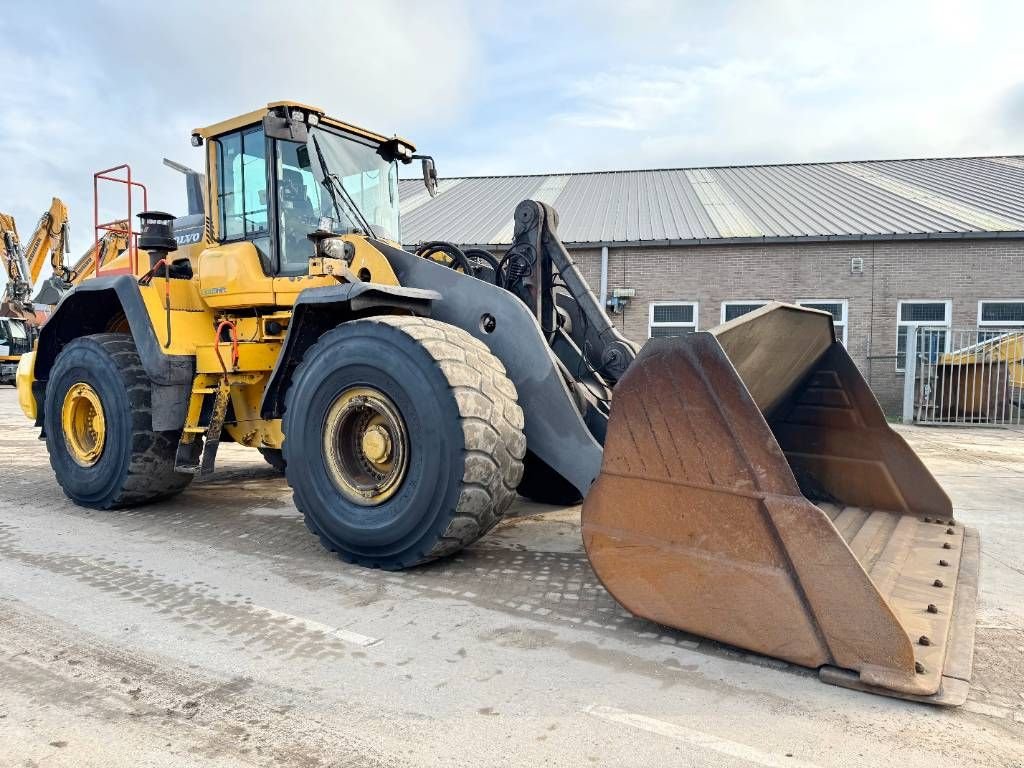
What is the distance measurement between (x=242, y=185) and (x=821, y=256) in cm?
1477

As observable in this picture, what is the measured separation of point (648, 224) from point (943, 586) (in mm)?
16130

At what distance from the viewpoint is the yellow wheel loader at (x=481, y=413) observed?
107 inches

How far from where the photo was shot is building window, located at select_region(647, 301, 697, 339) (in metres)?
17.5

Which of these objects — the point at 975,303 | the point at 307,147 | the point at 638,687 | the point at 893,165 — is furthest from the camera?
the point at 893,165

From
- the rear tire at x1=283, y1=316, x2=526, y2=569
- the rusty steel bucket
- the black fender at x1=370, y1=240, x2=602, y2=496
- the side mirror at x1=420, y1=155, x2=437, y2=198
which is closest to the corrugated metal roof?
the side mirror at x1=420, y1=155, x2=437, y2=198

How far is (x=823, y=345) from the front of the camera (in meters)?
4.22

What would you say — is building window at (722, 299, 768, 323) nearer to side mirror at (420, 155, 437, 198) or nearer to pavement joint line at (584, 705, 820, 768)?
side mirror at (420, 155, 437, 198)

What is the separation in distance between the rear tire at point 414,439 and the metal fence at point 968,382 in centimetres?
1310

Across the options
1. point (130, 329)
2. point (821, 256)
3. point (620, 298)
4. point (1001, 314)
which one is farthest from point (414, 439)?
point (1001, 314)

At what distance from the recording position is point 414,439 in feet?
12.1

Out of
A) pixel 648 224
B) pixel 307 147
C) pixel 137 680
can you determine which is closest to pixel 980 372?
pixel 648 224

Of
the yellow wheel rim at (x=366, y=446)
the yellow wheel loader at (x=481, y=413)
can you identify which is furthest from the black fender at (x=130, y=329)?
the yellow wheel rim at (x=366, y=446)

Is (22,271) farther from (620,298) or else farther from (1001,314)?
(1001,314)

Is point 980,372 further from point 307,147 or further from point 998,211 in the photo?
point 307,147
